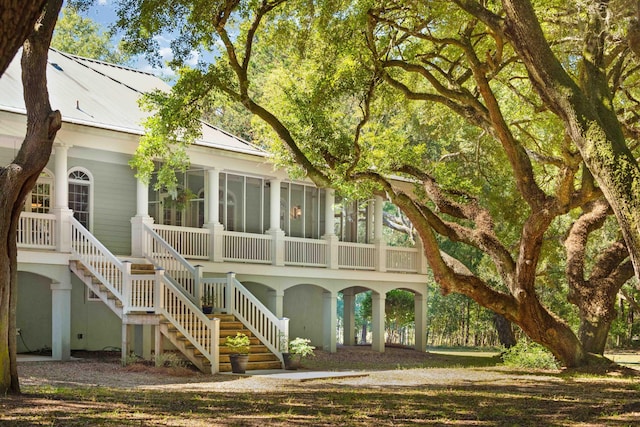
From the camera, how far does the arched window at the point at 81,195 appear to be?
24250 mm

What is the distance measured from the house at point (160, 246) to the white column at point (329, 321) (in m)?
0.04

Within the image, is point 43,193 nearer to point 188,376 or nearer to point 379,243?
point 188,376

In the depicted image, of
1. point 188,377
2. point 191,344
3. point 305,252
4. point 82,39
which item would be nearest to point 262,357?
Result: point 191,344

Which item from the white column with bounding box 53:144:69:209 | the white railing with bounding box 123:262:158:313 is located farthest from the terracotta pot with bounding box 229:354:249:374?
the white column with bounding box 53:144:69:209

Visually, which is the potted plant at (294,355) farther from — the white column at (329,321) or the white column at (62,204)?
the white column at (329,321)

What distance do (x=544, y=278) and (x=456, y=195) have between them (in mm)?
10019

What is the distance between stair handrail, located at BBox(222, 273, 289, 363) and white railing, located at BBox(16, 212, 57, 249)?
4261 millimetres

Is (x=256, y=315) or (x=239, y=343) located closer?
(x=239, y=343)

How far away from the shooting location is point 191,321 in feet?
66.4

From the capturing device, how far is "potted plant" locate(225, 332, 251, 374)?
19778mm

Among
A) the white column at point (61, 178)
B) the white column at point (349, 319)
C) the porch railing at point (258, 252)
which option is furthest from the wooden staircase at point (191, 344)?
the white column at point (349, 319)

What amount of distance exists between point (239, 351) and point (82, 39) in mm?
34210

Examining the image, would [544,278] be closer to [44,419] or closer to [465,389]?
[465,389]

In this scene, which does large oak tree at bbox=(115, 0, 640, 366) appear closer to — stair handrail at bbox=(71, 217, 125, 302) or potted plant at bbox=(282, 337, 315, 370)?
stair handrail at bbox=(71, 217, 125, 302)
